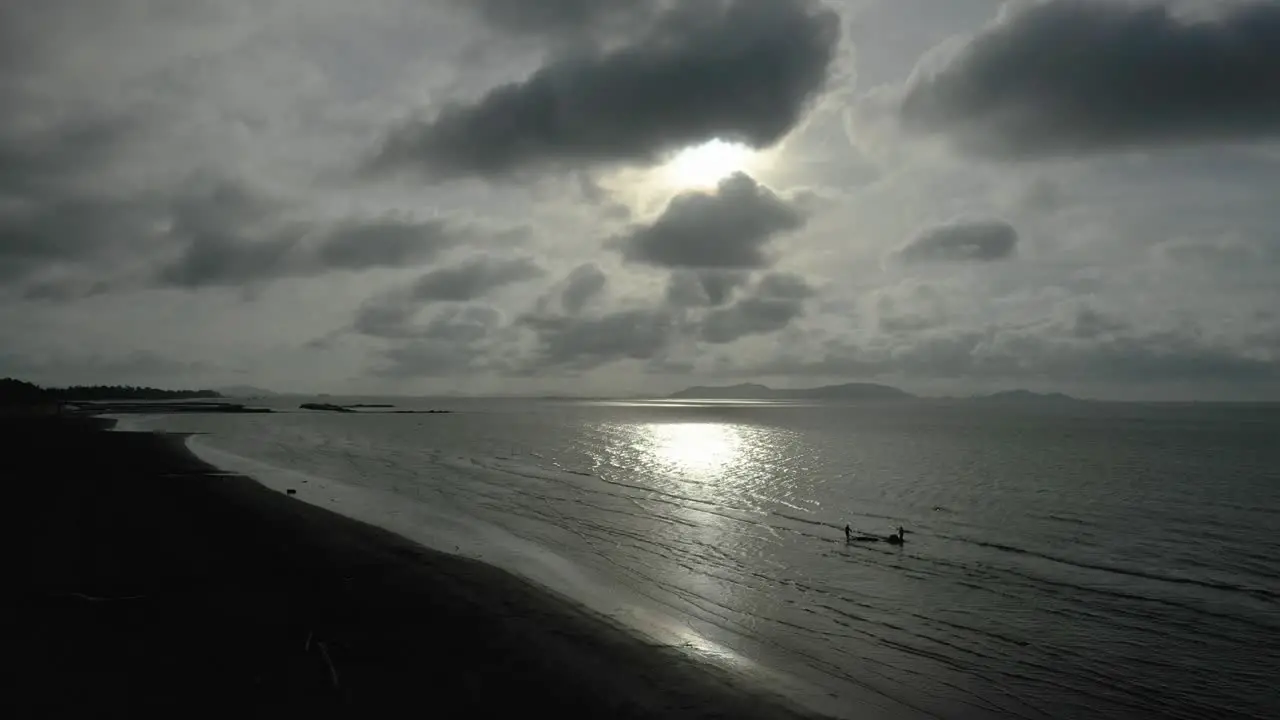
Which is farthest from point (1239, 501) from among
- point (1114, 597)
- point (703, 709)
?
point (703, 709)

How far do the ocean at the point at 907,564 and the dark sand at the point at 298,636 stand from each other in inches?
96.3

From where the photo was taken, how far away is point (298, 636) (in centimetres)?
1494

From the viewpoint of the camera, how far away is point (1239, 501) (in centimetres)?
4434

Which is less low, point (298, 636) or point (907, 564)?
point (298, 636)

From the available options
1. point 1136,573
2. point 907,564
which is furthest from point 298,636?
point 1136,573

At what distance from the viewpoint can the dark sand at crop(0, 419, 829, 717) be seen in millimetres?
12070

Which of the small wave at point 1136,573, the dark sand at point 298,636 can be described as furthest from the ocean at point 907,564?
the dark sand at point 298,636

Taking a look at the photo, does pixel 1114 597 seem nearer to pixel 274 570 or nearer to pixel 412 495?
pixel 274 570

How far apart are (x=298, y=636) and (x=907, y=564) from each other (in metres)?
22.2

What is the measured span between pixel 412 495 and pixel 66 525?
19.0 metres

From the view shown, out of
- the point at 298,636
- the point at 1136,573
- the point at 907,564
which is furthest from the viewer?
the point at 907,564

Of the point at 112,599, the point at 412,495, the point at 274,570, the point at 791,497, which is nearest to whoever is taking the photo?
the point at 112,599

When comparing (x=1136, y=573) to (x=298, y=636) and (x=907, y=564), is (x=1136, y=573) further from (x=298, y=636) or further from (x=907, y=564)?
(x=298, y=636)

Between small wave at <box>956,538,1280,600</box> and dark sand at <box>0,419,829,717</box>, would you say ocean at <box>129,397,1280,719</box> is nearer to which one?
small wave at <box>956,538,1280,600</box>
